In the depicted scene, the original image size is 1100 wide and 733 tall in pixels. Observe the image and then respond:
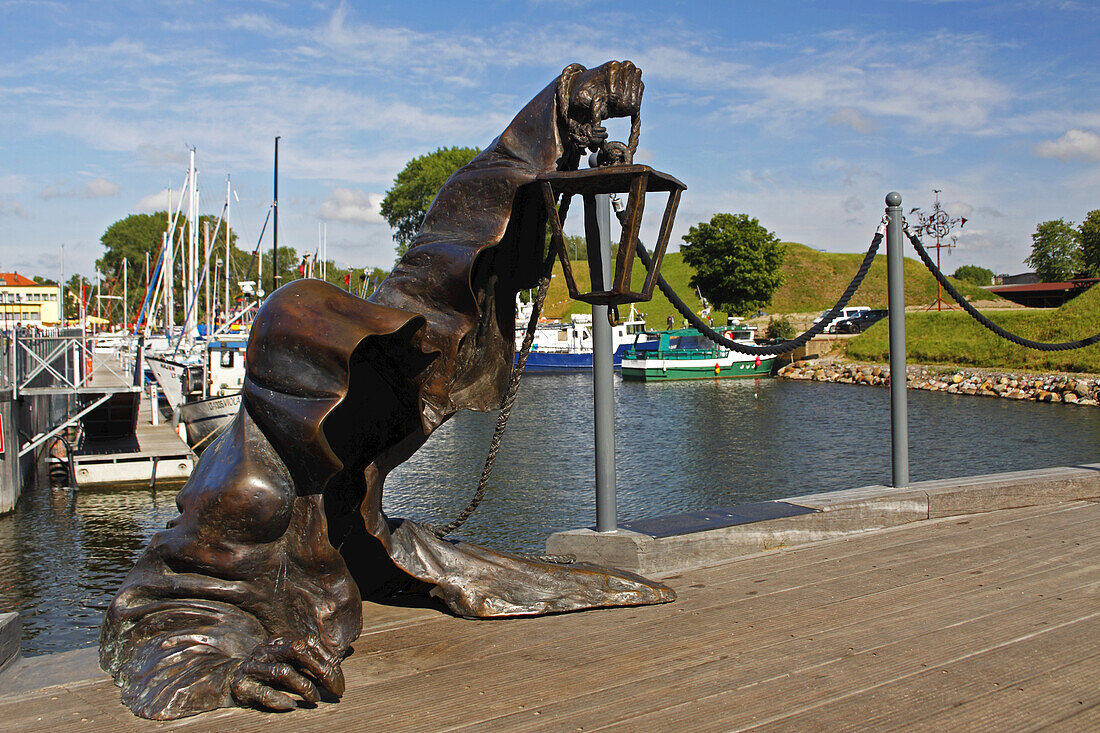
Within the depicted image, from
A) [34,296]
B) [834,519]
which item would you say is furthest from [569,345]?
[34,296]

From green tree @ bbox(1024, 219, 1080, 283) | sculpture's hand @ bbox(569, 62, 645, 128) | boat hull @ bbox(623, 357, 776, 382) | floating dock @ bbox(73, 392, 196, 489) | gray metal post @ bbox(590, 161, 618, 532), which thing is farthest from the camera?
green tree @ bbox(1024, 219, 1080, 283)

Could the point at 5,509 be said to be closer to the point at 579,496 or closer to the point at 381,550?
the point at 579,496

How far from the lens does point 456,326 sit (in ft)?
12.5

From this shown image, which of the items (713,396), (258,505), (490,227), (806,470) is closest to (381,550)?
(258,505)

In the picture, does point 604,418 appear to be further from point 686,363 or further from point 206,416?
point 686,363

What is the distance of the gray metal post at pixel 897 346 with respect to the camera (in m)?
6.31

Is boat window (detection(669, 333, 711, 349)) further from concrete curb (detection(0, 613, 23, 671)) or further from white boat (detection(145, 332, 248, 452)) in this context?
concrete curb (detection(0, 613, 23, 671))

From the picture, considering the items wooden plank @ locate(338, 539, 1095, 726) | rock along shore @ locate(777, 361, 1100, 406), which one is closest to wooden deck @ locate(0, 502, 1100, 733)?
wooden plank @ locate(338, 539, 1095, 726)

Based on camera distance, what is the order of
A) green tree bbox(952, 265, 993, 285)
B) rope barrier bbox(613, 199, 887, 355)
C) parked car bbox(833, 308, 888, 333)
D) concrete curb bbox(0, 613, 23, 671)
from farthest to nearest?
green tree bbox(952, 265, 993, 285), parked car bbox(833, 308, 888, 333), rope barrier bbox(613, 199, 887, 355), concrete curb bbox(0, 613, 23, 671)

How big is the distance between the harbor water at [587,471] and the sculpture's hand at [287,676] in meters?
5.22

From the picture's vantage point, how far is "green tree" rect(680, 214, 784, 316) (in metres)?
59.6

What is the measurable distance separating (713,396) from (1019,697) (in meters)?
32.3

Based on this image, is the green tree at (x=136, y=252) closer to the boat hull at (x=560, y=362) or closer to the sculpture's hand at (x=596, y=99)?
the boat hull at (x=560, y=362)

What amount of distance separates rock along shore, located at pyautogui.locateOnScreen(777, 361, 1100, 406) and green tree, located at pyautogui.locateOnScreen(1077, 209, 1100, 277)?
31.7 meters
